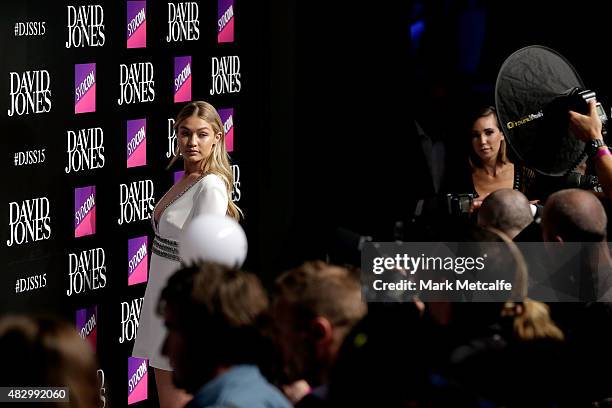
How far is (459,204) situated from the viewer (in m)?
5.45

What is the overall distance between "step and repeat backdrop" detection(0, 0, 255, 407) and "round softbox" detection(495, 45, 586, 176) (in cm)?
156

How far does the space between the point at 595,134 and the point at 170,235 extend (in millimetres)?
1719

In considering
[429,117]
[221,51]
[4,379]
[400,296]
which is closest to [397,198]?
[429,117]

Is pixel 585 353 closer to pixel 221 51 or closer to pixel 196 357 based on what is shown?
pixel 196 357

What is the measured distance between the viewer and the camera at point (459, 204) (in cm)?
544

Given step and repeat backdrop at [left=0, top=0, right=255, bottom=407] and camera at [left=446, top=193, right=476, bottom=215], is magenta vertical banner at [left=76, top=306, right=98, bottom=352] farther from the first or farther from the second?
camera at [left=446, top=193, right=476, bottom=215]

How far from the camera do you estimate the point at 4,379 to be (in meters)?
2.39

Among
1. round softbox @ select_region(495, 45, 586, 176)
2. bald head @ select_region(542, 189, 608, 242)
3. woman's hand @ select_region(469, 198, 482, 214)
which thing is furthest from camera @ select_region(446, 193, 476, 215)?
bald head @ select_region(542, 189, 608, 242)

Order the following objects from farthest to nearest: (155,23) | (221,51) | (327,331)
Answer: (221,51) < (155,23) < (327,331)

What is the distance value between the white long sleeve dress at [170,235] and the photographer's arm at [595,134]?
1.42 meters

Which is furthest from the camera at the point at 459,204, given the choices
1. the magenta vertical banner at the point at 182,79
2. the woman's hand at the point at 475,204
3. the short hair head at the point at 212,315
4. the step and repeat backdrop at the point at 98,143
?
the short hair head at the point at 212,315

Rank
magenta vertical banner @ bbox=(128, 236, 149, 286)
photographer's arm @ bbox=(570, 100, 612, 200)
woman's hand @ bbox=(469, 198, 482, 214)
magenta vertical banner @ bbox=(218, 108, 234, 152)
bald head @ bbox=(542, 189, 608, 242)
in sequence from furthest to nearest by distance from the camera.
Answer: magenta vertical banner @ bbox=(218, 108, 234, 152) < magenta vertical banner @ bbox=(128, 236, 149, 286) < woman's hand @ bbox=(469, 198, 482, 214) < photographer's arm @ bbox=(570, 100, 612, 200) < bald head @ bbox=(542, 189, 608, 242)

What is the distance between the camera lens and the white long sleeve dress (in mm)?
4762

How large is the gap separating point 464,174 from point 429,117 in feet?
2.13
